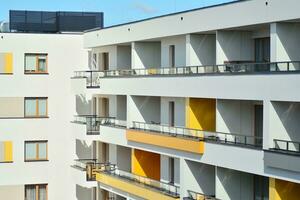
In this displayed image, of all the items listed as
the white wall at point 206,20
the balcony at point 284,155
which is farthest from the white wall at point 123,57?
the balcony at point 284,155

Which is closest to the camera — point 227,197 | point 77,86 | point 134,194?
point 227,197

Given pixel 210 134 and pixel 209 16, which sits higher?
pixel 209 16

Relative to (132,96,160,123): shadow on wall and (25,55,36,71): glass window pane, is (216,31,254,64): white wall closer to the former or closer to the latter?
(132,96,160,123): shadow on wall

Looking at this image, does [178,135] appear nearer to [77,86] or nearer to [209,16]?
[209,16]

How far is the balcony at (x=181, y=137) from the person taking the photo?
2688cm

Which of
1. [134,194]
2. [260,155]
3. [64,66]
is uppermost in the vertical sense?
[64,66]

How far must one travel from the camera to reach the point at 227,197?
28.2 metres

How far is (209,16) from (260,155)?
21.9 feet

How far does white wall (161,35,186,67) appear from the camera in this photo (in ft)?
107

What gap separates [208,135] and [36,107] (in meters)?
17.0

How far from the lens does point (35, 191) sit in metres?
43.3

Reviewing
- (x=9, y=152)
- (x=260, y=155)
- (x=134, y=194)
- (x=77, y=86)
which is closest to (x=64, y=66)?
(x=77, y=86)

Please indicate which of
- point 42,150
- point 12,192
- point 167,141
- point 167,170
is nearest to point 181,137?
point 167,141

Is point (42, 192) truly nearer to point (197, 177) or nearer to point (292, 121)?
point (197, 177)
